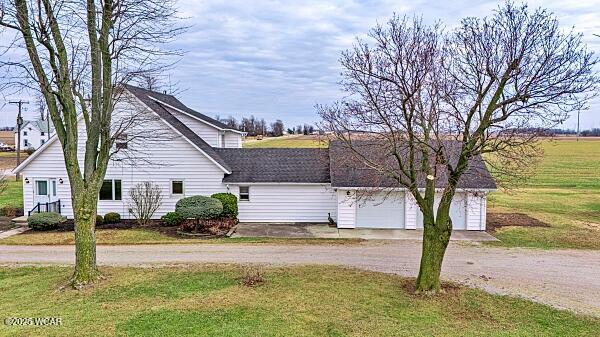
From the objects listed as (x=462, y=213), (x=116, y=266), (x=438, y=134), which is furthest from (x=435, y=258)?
(x=462, y=213)

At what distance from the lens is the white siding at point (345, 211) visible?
2078 cm

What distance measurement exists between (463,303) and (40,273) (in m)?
11.4

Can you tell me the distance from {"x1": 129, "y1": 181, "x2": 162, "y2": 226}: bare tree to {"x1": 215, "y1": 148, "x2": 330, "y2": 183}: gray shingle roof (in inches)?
135

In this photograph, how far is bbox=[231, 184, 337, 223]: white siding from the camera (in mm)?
22531

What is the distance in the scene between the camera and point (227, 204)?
21.3 m

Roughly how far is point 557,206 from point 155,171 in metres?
23.5

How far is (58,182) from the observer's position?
886 inches

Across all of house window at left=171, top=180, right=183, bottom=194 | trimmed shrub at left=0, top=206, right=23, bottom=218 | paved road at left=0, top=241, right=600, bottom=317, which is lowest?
paved road at left=0, top=241, right=600, bottom=317

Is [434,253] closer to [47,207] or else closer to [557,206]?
[47,207]

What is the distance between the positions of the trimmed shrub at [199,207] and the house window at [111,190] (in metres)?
3.95

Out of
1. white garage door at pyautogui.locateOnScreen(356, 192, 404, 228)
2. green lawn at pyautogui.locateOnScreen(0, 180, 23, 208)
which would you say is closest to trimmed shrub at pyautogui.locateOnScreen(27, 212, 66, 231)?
green lawn at pyautogui.locateOnScreen(0, 180, 23, 208)

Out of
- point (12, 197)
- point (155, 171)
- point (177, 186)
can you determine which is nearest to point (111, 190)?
point (155, 171)

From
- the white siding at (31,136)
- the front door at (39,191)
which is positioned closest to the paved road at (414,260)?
the front door at (39,191)

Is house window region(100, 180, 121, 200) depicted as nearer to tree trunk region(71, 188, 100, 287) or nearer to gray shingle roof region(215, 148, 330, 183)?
gray shingle roof region(215, 148, 330, 183)
